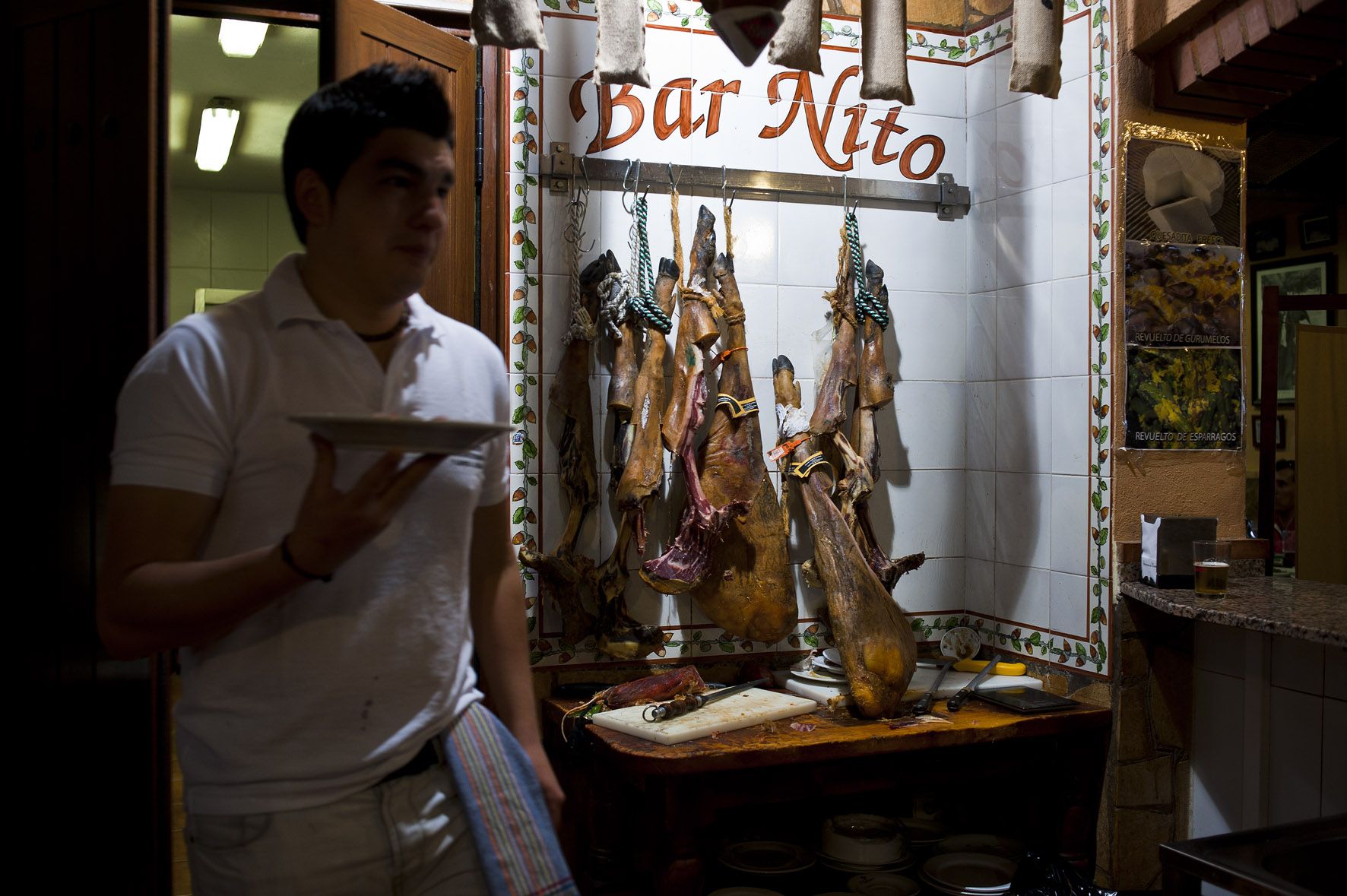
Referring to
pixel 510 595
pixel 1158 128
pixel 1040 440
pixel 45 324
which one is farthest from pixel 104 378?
pixel 1158 128

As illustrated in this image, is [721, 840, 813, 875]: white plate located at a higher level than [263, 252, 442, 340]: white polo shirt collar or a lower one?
lower

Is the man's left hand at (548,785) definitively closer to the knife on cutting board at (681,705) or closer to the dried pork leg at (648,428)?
the knife on cutting board at (681,705)

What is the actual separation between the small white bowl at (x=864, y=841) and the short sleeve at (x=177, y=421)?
9.10ft

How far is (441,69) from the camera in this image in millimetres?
3338

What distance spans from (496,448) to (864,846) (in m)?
2.43

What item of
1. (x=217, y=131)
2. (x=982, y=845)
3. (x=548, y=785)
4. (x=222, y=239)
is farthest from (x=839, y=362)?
(x=222, y=239)

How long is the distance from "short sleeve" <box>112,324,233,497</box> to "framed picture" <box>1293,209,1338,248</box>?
6.89 meters

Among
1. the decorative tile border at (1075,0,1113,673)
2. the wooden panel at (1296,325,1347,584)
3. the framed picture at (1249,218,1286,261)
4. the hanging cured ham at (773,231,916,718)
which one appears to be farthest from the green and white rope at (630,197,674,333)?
the framed picture at (1249,218,1286,261)

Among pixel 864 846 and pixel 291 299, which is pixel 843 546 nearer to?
pixel 864 846

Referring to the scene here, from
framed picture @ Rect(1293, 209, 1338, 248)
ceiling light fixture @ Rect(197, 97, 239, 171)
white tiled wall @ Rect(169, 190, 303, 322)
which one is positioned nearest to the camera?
framed picture @ Rect(1293, 209, 1338, 248)

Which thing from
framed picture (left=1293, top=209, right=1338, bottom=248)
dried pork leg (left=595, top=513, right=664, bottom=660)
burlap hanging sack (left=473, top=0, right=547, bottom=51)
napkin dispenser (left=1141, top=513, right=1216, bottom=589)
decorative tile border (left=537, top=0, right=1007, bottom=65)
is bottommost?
dried pork leg (left=595, top=513, right=664, bottom=660)

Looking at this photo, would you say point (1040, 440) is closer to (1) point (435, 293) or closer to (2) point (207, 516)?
(1) point (435, 293)

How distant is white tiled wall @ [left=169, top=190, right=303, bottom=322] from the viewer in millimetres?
9016

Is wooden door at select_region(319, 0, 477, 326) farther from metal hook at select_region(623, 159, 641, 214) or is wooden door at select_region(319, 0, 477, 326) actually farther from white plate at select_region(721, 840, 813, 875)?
white plate at select_region(721, 840, 813, 875)
